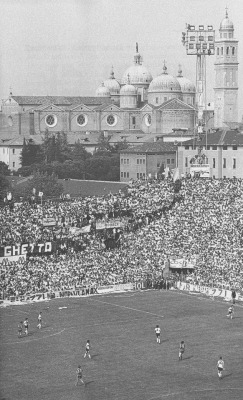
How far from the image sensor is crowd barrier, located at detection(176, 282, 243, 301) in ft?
227

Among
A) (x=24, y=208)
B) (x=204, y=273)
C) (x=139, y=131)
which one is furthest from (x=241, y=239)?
(x=139, y=131)

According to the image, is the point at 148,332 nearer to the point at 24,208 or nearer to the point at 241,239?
the point at 241,239

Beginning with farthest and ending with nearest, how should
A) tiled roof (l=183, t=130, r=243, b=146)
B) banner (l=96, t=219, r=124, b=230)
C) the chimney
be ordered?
the chimney → tiled roof (l=183, t=130, r=243, b=146) → banner (l=96, t=219, r=124, b=230)

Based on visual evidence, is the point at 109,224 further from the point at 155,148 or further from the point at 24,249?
the point at 155,148

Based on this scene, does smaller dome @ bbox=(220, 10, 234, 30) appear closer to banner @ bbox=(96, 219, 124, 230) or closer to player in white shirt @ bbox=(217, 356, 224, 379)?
banner @ bbox=(96, 219, 124, 230)

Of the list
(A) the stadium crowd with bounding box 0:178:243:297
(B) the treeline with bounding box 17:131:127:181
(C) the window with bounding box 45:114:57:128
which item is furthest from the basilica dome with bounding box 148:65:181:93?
(A) the stadium crowd with bounding box 0:178:243:297

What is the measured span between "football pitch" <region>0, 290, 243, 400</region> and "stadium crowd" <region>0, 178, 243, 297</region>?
212cm

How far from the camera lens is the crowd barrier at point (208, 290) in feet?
227

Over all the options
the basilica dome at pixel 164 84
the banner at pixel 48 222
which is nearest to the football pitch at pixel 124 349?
the banner at pixel 48 222

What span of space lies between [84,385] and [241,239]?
29624 millimetres

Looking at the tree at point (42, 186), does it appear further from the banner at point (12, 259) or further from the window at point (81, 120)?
the window at point (81, 120)

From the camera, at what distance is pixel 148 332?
5994cm

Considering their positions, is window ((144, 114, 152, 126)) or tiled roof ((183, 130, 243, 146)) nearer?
tiled roof ((183, 130, 243, 146))

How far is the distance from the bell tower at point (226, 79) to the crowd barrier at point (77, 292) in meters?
116
